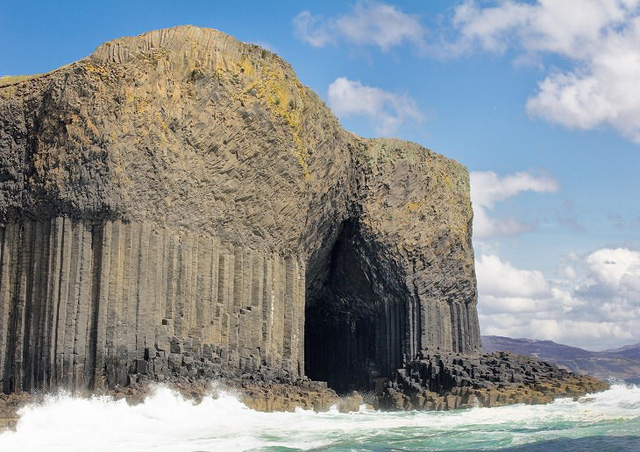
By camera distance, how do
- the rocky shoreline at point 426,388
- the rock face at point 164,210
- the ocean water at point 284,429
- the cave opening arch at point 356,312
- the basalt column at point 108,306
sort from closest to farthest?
the ocean water at point 284,429 < the basalt column at point 108,306 < the rock face at point 164,210 < the rocky shoreline at point 426,388 < the cave opening arch at point 356,312

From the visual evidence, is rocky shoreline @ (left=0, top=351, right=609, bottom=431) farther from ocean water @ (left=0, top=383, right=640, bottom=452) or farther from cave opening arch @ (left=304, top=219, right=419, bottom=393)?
cave opening arch @ (left=304, top=219, right=419, bottom=393)

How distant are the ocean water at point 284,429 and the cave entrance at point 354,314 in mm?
12439

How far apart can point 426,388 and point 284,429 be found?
17387 millimetres

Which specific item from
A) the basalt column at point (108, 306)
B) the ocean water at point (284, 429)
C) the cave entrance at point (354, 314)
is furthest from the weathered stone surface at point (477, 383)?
the basalt column at point (108, 306)

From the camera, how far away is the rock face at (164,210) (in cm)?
3058

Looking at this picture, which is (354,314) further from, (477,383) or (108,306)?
(108,306)

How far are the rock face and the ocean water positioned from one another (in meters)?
2.22

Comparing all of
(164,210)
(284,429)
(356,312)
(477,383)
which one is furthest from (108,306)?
(356,312)

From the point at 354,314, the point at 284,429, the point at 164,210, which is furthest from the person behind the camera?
the point at 354,314

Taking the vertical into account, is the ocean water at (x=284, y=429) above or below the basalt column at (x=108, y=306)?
below

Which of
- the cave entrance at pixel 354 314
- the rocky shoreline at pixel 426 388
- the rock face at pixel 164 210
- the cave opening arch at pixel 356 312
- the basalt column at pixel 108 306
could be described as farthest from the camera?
the cave entrance at pixel 354 314

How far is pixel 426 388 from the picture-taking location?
43.6m

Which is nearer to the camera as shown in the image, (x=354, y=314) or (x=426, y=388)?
(x=426, y=388)

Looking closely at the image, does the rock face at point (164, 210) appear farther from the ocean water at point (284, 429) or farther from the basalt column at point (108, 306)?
the ocean water at point (284, 429)
